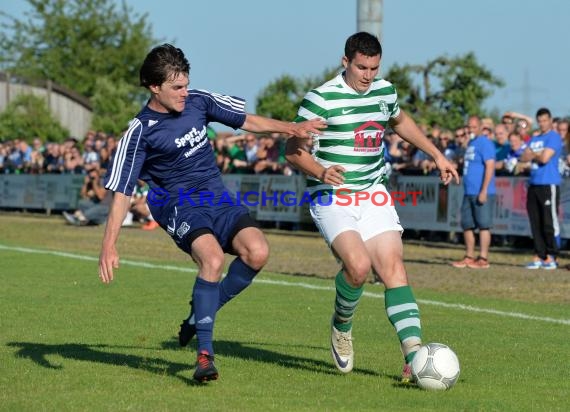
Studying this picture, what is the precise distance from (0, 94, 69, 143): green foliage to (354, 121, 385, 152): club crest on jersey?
44881 millimetres

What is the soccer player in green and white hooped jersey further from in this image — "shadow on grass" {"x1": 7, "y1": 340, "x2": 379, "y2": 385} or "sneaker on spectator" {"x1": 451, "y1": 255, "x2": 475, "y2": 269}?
"sneaker on spectator" {"x1": 451, "y1": 255, "x2": 475, "y2": 269}

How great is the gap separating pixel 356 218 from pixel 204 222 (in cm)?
100

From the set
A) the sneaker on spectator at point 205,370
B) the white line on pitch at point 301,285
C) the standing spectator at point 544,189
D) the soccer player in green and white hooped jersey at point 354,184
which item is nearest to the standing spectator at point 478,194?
the standing spectator at point 544,189

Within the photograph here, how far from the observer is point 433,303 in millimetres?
12758

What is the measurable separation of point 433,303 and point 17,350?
5181 mm

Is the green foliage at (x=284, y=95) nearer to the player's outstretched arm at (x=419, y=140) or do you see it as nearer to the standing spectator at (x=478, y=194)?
the standing spectator at (x=478, y=194)

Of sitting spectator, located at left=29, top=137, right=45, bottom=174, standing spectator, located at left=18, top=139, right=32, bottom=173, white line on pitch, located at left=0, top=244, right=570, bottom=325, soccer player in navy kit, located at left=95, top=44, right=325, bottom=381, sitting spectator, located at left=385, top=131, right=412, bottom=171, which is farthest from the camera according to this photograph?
standing spectator, located at left=18, top=139, right=32, bottom=173

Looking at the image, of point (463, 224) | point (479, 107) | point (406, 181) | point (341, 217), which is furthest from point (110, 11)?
point (341, 217)

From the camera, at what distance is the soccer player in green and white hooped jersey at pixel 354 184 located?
7910mm

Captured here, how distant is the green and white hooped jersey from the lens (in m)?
8.10

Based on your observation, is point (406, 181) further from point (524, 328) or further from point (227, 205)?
point (227, 205)

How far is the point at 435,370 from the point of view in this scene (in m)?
7.39

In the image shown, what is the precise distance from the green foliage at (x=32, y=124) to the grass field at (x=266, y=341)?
35.2m

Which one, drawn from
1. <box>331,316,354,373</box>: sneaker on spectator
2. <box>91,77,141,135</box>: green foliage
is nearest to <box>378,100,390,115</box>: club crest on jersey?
<box>331,316,354,373</box>: sneaker on spectator
